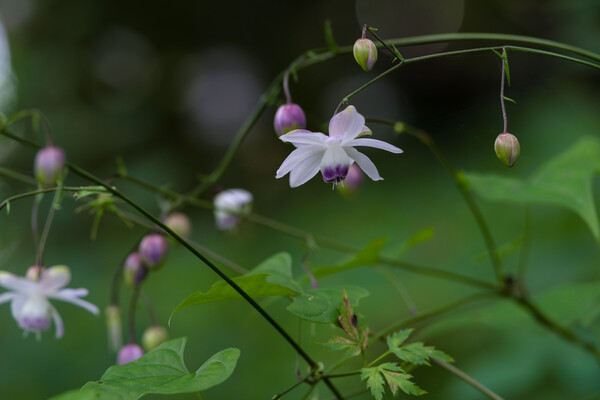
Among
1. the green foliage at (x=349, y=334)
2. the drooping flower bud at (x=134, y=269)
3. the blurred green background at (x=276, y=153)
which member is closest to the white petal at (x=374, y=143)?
the green foliage at (x=349, y=334)

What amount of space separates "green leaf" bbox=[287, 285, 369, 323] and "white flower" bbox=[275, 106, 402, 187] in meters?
0.20

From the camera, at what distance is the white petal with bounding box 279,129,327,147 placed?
918 millimetres

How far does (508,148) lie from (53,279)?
1060 millimetres

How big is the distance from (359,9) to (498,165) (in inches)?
159

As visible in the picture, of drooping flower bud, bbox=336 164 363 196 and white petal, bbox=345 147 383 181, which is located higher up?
drooping flower bud, bbox=336 164 363 196

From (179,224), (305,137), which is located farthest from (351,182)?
(305,137)

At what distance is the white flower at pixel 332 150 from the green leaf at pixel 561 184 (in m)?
0.62

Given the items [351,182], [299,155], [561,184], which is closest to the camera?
[299,155]

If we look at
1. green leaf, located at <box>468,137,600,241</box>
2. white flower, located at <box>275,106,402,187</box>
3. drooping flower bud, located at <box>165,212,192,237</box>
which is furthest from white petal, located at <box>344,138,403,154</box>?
drooping flower bud, located at <box>165,212,192,237</box>

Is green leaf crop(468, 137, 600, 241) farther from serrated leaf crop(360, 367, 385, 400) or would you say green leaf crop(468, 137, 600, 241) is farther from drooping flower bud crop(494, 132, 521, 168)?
serrated leaf crop(360, 367, 385, 400)

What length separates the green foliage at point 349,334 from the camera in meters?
0.85

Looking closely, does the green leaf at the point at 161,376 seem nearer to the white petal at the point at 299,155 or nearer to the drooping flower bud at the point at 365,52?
the white petal at the point at 299,155

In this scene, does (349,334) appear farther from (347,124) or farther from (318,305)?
(347,124)

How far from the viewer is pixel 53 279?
51.5 inches
